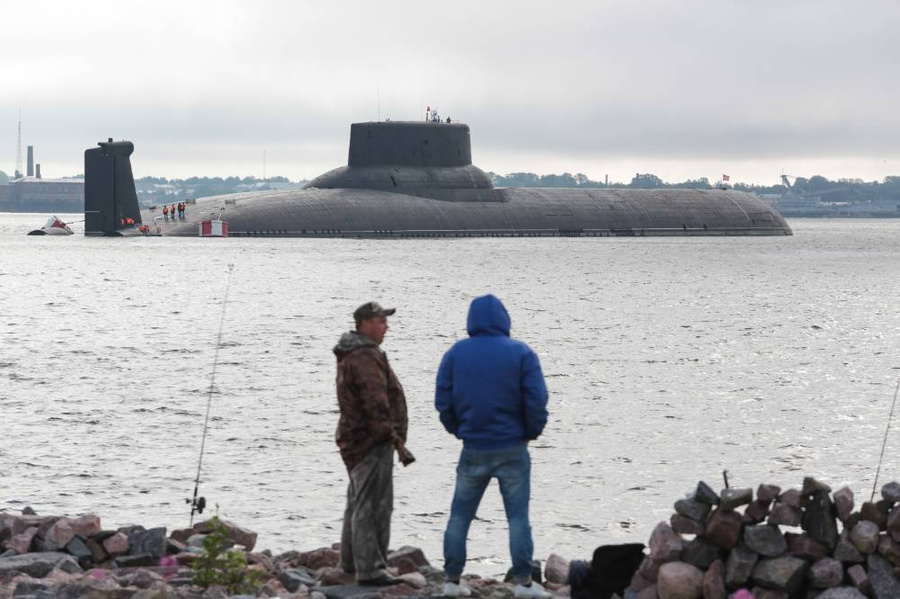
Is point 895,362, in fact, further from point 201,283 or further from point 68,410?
point 201,283

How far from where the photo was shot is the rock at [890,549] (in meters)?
8.77

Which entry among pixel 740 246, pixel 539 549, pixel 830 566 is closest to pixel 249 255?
pixel 740 246

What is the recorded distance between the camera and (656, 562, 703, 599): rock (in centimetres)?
905

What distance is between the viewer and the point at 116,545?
1123 centimetres

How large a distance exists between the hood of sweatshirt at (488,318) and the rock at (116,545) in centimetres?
354

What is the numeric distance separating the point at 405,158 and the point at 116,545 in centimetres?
9830

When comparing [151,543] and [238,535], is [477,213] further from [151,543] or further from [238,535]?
[151,543]

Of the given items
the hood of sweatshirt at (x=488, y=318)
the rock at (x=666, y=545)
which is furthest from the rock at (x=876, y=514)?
the hood of sweatshirt at (x=488, y=318)

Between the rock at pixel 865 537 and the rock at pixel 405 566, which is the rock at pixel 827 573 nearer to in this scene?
the rock at pixel 865 537

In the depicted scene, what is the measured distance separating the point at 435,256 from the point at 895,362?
59788 millimetres

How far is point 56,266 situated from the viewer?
283 feet

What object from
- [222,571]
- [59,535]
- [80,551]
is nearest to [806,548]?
[222,571]

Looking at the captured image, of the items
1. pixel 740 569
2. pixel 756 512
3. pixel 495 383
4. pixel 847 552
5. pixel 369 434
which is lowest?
pixel 740 569

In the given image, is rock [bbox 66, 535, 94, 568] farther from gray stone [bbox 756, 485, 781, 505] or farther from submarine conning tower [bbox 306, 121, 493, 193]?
submarine conning tower [bbox 306, 121, 493, 193]
